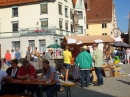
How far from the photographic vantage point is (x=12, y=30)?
37.3m

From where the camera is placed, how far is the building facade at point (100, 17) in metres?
55.9

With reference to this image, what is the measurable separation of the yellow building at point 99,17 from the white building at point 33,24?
18326mm

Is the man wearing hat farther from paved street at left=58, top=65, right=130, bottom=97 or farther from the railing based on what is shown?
the railing

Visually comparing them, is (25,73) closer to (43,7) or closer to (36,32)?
(36,32)

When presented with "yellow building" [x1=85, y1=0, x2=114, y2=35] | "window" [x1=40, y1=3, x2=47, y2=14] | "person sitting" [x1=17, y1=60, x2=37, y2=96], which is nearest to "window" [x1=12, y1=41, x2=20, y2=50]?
"window" [x1=40, y1=3, x2=47, y2=14]

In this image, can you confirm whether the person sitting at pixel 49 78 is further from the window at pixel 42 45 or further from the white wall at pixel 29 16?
the white wall at pixel 29 16

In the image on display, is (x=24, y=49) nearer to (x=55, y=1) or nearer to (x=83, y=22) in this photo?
(x=55, y=1)

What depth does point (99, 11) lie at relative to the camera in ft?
189

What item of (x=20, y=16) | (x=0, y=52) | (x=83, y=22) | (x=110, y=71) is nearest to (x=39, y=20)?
(x=20, y=16)

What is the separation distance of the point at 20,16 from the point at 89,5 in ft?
85.0

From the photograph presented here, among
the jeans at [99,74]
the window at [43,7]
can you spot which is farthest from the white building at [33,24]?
the jeans at [99,74]

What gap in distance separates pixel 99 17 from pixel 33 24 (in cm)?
2462

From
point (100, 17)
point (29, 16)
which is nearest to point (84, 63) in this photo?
point (29, 16)

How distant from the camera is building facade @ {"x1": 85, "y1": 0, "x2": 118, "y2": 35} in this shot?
5594cm
